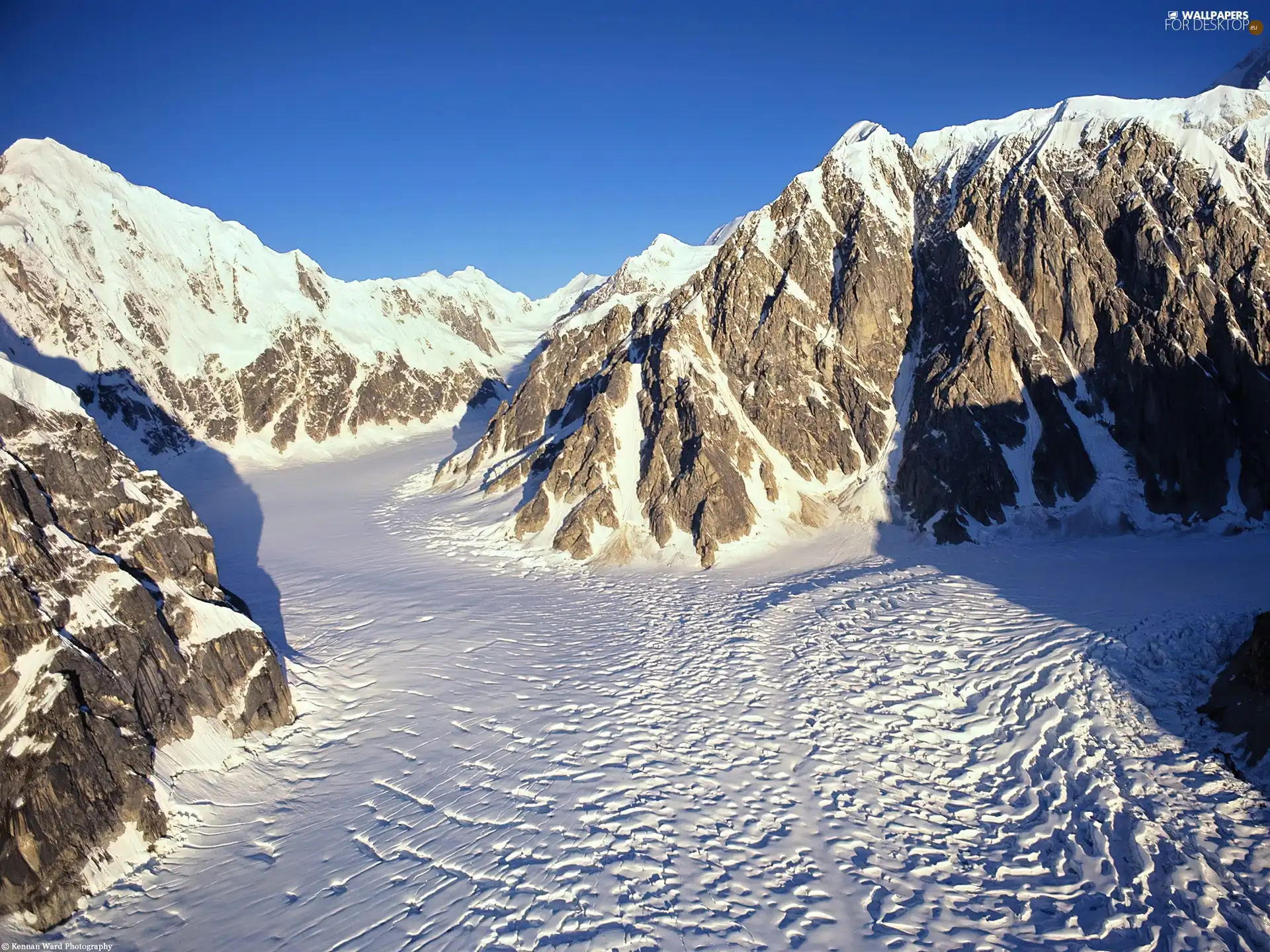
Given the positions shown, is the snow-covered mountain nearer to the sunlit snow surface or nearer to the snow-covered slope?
the snow-covered slope

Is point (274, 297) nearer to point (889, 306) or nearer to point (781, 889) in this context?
point (889, 306)

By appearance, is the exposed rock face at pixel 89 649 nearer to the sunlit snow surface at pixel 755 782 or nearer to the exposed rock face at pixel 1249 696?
the sunlit snow surface at pixel 755 782

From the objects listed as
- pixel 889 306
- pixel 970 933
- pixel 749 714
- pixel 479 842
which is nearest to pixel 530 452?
pixel 889 306

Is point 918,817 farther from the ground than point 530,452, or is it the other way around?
point 530,452

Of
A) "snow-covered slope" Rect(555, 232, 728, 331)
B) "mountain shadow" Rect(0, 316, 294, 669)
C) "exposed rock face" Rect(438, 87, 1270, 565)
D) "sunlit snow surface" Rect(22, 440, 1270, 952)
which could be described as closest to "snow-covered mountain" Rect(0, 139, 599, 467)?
"mountain shadow" Rect(0, 316, 294, 669)

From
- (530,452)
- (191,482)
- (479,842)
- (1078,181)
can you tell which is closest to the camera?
(479,842)
